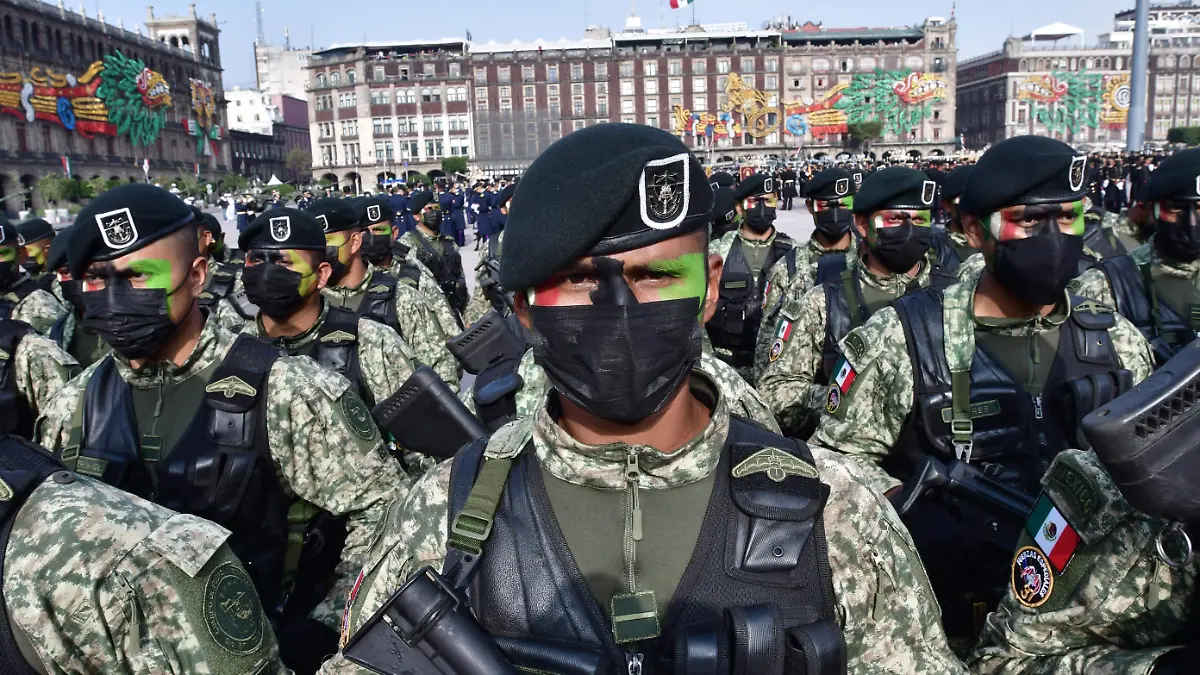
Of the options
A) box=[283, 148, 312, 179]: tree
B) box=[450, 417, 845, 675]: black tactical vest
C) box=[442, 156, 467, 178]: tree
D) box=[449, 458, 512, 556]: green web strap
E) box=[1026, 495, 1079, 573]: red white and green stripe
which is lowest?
box=[1026, 495, 1079, 573]: red white and green stripe

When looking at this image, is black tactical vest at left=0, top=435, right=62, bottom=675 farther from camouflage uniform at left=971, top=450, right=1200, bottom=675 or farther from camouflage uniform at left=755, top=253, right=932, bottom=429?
camouflage uniform at left=755, top=253, right=932, bottom=429

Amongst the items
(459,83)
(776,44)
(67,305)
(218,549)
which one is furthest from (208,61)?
(218,549)

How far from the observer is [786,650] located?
1.61 meters

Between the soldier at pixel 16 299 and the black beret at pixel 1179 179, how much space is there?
6958mm

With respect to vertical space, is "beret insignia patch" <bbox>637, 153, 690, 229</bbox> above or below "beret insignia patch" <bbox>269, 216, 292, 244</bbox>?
above

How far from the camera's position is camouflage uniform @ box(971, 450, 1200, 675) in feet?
6.22

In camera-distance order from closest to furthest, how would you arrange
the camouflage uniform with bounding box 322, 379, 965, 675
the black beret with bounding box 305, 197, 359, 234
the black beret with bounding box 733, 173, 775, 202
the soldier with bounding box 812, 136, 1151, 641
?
1. the camouflage uniform with bounding box 322, 379, 965, 675
2. the soldier with bounding box 812, 136, 1151, 641
3. the black beret with bounding box 305, 197, 359, 234
4. the black beret with bounding box 733, 173, 775, 202

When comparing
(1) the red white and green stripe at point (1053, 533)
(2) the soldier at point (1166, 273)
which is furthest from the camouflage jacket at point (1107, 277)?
(1) the red white and green stripe at point (1053, 533)

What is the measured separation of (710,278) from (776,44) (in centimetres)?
8951

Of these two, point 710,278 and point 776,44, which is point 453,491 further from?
point 776,44

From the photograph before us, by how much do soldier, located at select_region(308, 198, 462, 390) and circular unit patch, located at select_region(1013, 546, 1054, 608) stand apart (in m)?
4.15

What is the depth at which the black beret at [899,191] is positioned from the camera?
16.6 ft

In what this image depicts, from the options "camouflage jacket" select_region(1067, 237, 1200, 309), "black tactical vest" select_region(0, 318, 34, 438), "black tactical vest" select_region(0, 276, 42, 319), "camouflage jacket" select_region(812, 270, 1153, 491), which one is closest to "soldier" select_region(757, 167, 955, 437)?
"camouflage jacket" select_region(1067, 237, 1200, 309)

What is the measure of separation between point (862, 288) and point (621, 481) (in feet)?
11.9
